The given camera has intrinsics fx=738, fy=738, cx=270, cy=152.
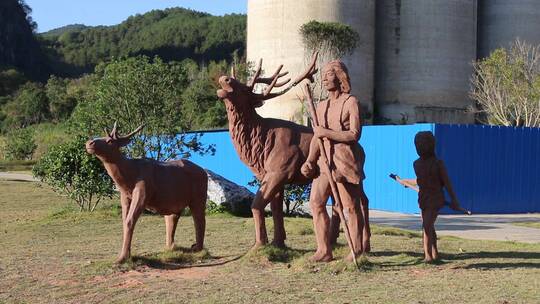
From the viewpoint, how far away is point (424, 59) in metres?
43.8

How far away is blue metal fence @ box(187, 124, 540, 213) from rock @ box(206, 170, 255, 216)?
5.83 metres

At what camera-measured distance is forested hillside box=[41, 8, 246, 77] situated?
93.4 metres

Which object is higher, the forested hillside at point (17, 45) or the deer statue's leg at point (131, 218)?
the forested hillside at point (17, 45)

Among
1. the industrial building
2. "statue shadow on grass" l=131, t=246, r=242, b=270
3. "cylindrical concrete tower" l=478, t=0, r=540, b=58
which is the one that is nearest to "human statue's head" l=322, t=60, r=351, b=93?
"statue shadow on grass" l=131, t=246, r=242, b=270

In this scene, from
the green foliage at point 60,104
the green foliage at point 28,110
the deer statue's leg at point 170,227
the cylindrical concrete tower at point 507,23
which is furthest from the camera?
the green foliage at point 28,110

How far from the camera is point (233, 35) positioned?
93000 millimetres

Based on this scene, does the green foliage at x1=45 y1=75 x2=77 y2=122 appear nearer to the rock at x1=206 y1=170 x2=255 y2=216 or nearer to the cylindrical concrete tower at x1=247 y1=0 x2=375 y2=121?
the cylindrical concrete tower at x1=247 y1=0 x2=375 y2=121

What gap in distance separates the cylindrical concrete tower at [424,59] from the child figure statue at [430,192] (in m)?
35.4

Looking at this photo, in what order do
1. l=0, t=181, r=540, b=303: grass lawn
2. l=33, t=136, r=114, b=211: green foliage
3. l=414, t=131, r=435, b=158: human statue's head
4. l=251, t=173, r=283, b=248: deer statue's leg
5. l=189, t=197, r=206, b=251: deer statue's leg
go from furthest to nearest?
l=33, t=136, r=114, b=211: green foliage, l=189, t=197, r=206, b=251: deer statue's leg, l=414, t=131, r=435, b=158: human statue's head, l=251, t=173, r=283, b=248: deer statue's leg, l=0, t=181, r=540, b=303: grass lawn

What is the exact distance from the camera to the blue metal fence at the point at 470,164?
20281 millimetres

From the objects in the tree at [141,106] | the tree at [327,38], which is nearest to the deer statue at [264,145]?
the tree at [141,106]

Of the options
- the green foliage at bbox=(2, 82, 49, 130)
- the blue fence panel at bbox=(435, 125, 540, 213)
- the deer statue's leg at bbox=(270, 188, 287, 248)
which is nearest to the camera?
the deer statue's leg at bbox=(270, 188, 287, 248)

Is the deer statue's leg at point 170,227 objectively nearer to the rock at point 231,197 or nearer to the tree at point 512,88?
the rock at point 231,197

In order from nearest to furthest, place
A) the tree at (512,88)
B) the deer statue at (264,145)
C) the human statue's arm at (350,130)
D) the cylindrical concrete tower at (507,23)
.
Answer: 1. the human statue's arm at (350,130)
2. the deer statue at (264,145)
3. the tree at (512,88)
4. the cylindrical concrete tower at (507,23)
